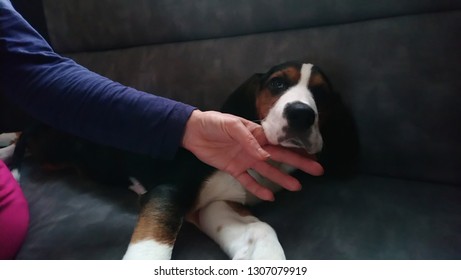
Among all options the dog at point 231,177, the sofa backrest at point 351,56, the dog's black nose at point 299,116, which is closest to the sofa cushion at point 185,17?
the sofa backrest at point 351,56

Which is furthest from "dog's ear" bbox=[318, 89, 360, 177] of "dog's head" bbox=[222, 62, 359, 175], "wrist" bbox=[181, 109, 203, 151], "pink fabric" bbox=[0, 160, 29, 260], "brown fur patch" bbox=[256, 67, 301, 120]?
"pink fabric" bbox=[0, 160, 29, 260]

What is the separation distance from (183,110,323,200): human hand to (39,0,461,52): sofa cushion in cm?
42

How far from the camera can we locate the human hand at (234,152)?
77 cm

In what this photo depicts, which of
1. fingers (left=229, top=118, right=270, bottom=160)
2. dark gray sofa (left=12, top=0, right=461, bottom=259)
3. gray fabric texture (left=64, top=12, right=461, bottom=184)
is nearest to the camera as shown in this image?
fingers (left=229, top=118, right=270, bottom=160)

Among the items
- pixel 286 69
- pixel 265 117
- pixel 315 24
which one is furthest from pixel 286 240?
pixel 315 24

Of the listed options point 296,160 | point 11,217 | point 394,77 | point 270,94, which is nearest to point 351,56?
point 394,77

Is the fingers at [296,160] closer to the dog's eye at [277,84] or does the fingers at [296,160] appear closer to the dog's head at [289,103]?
the dog's head at [289,103]

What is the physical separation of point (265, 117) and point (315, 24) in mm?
346

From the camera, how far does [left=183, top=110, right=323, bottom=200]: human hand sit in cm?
77

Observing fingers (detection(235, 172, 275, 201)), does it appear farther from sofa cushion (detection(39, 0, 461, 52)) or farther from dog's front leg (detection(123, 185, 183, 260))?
sofa cushion (detection(39, 0, 461, 52))

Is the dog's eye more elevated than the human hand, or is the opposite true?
the dog's eye

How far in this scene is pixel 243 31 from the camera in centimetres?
122
